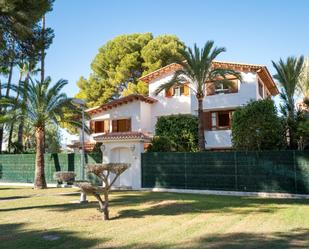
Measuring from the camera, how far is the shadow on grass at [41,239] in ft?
24.4

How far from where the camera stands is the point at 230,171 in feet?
58.1

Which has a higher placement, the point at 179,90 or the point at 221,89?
the point at 179,90

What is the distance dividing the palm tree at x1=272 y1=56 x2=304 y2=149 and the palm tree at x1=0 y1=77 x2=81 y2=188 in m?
13.3

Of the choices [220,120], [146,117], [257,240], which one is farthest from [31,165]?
[257,240]

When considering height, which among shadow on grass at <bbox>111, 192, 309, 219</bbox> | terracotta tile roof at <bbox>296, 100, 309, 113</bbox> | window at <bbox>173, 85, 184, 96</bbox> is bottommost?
shadow on grass at <bbox>111, 192, 309, 219</bbox>

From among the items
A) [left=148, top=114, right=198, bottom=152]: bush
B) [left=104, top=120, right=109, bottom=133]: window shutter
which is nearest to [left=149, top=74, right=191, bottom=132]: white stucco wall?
[left=148, top=114, right=198, bottom=152]: bush

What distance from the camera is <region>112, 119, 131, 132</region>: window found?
31.0m

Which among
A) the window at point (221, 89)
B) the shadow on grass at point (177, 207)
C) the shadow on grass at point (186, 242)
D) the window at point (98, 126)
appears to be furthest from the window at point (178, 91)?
the shadow on grass at point (186, 242)

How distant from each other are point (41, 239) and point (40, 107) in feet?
51.4

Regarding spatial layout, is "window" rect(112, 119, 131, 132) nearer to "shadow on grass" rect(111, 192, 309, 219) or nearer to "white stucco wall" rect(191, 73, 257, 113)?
"white stucco wall" rect(191, 73, 257, 113)

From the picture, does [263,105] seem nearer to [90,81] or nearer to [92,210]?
[92,210]

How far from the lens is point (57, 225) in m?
9.59

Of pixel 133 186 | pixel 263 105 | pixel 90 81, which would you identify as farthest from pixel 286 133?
pixel 90 81

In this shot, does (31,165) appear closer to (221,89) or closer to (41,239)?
(221,89)
